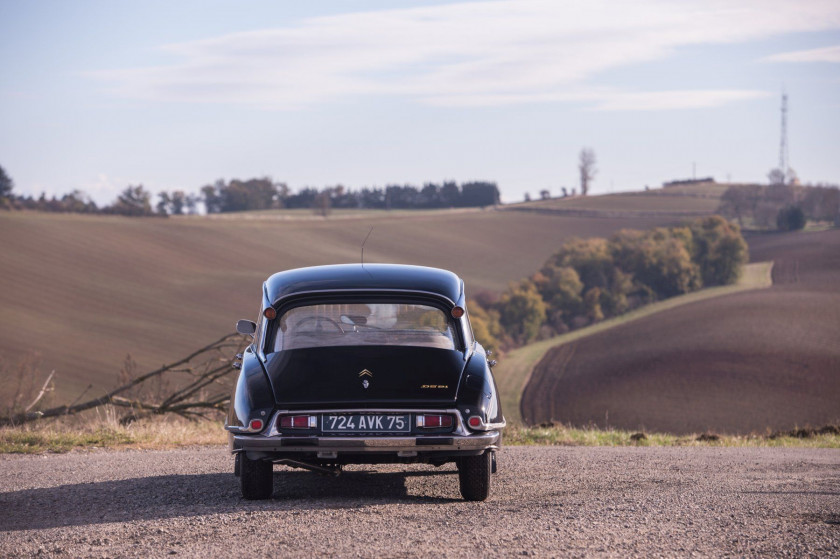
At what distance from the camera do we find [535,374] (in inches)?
2830

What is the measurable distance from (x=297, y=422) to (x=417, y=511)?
109 cm

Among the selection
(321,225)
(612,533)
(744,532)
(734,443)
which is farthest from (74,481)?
(321,225)

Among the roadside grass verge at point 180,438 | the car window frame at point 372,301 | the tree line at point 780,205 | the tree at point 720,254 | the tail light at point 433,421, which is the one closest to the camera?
the tail light at point 433,421

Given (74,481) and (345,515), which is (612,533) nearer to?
(345,515)

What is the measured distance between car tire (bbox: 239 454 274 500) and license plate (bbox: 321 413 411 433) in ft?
2.02

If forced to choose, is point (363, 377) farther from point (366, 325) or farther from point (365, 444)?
point (366, 325)

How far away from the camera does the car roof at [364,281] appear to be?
782cm

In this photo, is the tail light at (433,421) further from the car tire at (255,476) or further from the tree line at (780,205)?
the tree line at (780,205)

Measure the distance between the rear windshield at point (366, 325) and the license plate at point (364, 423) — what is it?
2.45ft

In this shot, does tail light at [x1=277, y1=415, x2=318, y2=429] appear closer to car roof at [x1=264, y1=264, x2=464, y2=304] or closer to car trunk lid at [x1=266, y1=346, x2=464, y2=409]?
car trunk lid at [x1=266, y1=346, x2=464, y2=409]

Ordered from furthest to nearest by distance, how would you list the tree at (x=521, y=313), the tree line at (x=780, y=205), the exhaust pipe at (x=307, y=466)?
the tree line at (x=780, y=205), the tree at (x=521, y=313), the exhaust pipe at (x=307, y=466)

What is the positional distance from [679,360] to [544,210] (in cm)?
6486

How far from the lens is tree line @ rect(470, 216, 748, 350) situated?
90938 mm

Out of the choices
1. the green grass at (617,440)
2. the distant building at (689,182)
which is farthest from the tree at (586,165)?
the green grass at (617,440)
